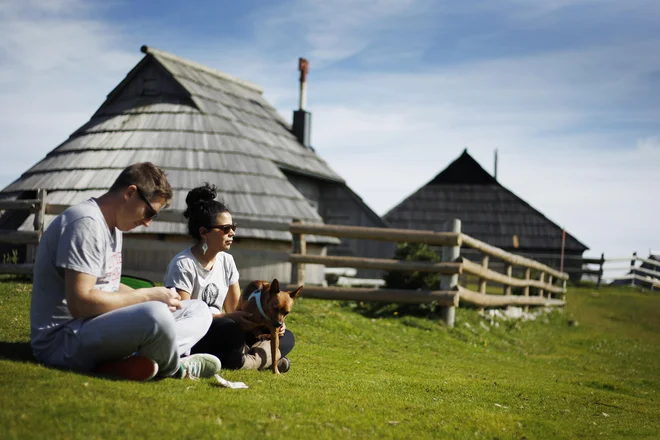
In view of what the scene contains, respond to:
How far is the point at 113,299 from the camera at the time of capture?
467 centimetres

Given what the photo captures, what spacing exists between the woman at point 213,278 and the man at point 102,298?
0.81 metres

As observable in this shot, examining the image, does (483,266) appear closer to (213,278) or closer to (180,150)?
(180,150)

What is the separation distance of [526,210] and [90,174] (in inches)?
914

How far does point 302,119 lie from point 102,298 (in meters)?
21.1

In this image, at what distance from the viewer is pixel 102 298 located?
463cm

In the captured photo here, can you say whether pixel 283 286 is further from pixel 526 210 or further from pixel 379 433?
pixel 526 210

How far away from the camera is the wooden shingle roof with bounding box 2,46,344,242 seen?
18.2m

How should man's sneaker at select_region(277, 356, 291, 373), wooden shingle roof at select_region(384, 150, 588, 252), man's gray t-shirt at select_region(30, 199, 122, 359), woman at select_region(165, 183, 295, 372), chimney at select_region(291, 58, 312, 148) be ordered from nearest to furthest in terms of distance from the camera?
man's gray t-shirt at select_region(30, 199, 122, 359) < woman at select_region(165, 183, 295, 372) < man's sneaker at select_region(277, 356, 291, 373) < chimney at select_region(291, 58, 312, 148) < wooden shingle roof at select_region(384, 150, 588, 252)

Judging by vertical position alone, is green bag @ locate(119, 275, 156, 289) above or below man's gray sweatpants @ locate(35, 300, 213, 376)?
above

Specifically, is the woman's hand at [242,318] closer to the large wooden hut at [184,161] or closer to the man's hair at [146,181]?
the man's hair at [146,181]

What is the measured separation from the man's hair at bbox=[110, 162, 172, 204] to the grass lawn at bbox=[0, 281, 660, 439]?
1.29 metres

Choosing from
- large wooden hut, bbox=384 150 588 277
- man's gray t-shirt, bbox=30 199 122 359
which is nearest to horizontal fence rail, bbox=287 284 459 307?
man's gray t-shirt, bbox=30 199 122 359

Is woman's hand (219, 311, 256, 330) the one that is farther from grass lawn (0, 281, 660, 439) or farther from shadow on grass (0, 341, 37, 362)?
shadow on grass (0, 341, 37, 362)

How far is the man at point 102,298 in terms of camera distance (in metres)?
4.57
